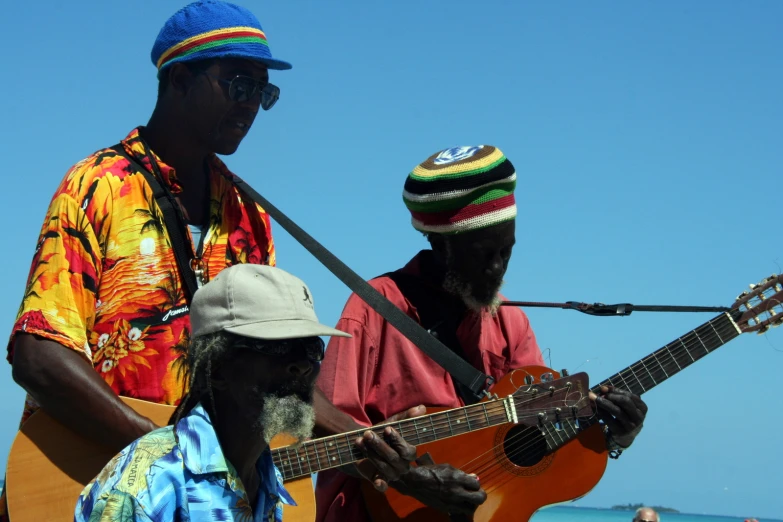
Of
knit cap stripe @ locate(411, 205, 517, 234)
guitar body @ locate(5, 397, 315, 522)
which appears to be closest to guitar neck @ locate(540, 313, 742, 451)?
knit cap stripe @ locate(411, 205, 517, 234)

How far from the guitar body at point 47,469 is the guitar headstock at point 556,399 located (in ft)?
6.44

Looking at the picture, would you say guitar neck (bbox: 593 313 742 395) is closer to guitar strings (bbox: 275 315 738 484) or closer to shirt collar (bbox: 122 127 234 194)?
guitar strings (bbox: 275 315 738 484)

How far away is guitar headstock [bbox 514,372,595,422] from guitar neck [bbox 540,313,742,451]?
101 millimetres

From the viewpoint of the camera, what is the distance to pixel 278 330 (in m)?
3.16

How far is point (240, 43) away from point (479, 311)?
167cm

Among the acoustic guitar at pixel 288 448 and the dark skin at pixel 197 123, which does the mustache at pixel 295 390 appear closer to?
the acoustic guitar at pixel 288 448

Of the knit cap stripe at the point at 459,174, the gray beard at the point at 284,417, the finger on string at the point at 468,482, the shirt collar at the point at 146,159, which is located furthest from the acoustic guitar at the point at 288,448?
the knit cap stripe at the point at 459,174

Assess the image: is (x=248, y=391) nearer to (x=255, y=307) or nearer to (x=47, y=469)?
(x=255, y=307)

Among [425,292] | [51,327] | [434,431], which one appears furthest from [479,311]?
[51,327]

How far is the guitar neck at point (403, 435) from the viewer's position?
4.43 meters

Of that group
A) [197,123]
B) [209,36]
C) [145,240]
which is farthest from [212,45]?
[145,240]

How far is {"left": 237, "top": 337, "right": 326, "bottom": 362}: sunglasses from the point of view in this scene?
3.18 metres

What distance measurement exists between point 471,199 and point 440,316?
0.56 metres

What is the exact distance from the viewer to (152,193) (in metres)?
4.21
